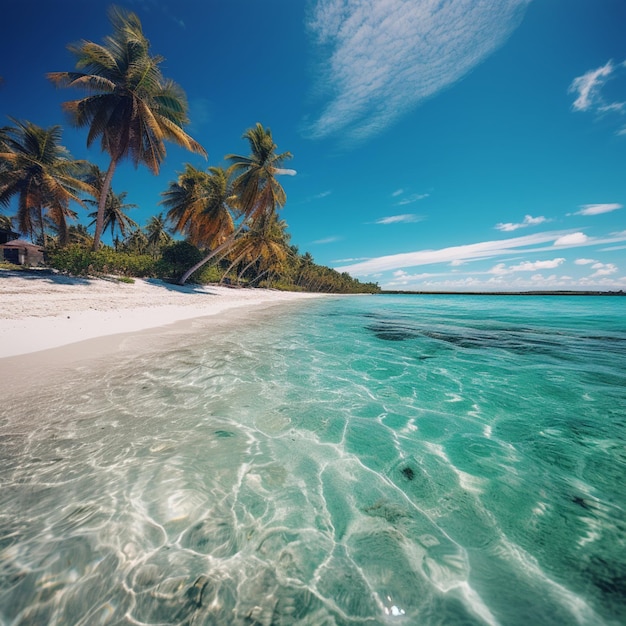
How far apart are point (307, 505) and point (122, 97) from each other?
25489 millimetres

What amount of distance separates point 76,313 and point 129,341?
166 inches

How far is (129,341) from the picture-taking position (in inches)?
320

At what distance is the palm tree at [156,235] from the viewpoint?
1855 inches

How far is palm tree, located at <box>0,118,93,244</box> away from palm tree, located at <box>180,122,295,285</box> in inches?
419

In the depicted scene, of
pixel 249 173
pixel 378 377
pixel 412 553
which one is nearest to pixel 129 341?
pixel 378 377

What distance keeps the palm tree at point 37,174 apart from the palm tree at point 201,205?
26.5 feet

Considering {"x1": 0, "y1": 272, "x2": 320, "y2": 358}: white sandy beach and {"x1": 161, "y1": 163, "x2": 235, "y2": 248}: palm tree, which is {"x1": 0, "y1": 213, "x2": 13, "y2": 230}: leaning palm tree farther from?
{"x1": 0, "y1": 272, "x2": 320, "y2": 358}: white sandy beach

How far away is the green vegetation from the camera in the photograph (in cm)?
1758

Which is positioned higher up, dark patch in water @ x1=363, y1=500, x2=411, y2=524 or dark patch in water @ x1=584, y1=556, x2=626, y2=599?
dark patch in water @ x1=584, y1=556, x2=626, y2=599

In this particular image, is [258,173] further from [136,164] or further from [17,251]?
[17,251]

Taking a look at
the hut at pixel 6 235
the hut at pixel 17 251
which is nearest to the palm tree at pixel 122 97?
the hut at pixel 17 251

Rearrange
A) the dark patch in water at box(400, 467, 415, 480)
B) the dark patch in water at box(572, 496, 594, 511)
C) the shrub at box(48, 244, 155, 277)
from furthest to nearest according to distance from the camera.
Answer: the shrub at box(48, 244, 155, 277) < the dark patch in water at box(400, 467, 415, 480) < the dark patch in water at box(572, 496, 594, 511)

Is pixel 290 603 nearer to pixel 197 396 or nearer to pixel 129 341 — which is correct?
pixel 197 396

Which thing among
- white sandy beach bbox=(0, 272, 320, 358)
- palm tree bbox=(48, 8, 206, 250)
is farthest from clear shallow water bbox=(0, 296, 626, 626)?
palm tree bbox=(48, 8, 206, 250)
